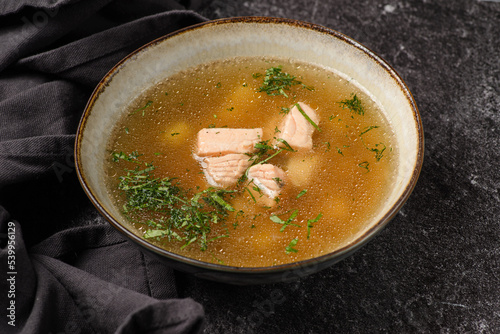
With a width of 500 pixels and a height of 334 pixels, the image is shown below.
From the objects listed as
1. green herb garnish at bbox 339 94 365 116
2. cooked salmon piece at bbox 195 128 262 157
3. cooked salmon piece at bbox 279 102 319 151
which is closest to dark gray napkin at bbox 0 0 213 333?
cooked salmon piece at bbox 195 128 262 157

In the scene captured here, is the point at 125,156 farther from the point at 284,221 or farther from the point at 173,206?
the point at 284,221

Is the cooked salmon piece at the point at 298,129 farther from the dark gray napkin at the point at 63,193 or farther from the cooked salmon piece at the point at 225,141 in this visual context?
the dark gray napkin at the point at 63,193

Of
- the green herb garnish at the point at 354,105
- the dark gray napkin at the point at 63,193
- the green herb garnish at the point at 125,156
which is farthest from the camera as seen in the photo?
the green herb garnish at the point at 354,105

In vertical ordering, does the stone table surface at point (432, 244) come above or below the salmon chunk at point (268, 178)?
below

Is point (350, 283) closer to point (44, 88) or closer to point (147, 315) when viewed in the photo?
point (147, 315)

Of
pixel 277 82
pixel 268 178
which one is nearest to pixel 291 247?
pixel 268 178

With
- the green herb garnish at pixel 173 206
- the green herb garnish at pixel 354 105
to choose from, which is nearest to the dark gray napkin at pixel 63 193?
the green herb garnish at pixel 173 206

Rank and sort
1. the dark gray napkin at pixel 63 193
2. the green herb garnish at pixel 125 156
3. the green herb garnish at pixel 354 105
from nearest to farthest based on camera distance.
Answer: the dark gray napkin at pixel 63 193, the green herb garnish at pixel 125 156, the green herb garnish at pixel 354 105
